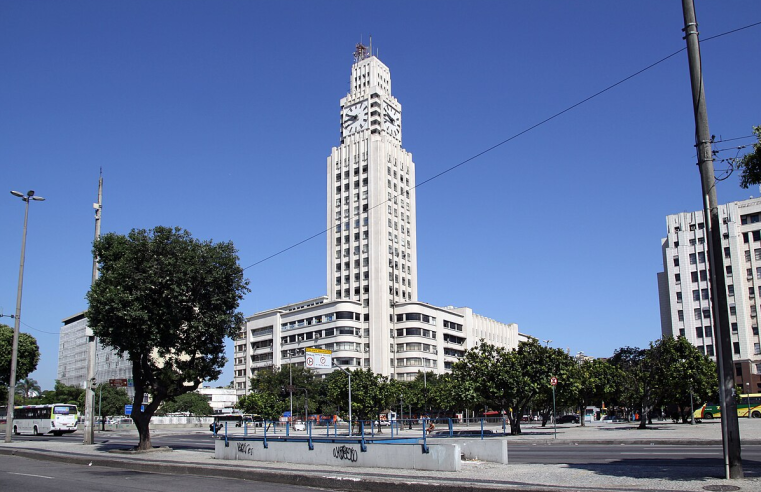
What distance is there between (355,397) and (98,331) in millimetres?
32133

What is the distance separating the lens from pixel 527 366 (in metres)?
39.2

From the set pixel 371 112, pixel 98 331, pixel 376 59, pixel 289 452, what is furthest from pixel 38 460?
pixel 376 59

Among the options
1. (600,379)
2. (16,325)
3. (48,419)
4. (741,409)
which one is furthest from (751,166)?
(741,409)

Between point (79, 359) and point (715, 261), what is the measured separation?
6615 inches

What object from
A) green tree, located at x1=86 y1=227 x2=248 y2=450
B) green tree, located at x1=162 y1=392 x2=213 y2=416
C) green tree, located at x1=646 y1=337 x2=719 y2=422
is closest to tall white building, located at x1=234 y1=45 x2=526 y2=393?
green tree, located at x1=162 y1=392 x2=213 y2=416

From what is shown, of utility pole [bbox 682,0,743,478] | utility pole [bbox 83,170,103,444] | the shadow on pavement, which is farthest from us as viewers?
utility pole [bbox 83,170,103,444]

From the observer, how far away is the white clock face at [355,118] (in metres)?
125

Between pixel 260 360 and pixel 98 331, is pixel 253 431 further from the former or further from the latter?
pixel 260 360

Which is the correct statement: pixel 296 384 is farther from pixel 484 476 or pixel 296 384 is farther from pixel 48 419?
pixel 484 476

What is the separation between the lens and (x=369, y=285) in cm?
11212

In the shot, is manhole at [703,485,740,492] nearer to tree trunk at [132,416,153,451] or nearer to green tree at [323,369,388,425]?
tree trunk at [132,416,153,451]

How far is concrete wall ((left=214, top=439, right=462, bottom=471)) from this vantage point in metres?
15.5

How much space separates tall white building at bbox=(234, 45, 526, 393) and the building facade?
110 ft

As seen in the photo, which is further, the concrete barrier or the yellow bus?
the yellow bus
